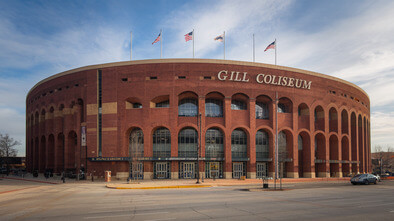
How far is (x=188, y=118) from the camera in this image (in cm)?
4900

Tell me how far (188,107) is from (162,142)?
22.4 feet

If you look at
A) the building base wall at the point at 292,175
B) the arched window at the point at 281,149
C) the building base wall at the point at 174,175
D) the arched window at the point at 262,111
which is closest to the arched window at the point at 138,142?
the building base wall at the point at 174,175

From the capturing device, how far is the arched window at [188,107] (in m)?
51.0

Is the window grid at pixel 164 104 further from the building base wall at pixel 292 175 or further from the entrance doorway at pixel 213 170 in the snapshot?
the building base wall at pixel 292 175

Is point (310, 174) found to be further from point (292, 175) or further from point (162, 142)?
point (162, 142)

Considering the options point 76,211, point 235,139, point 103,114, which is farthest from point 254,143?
point 76,211

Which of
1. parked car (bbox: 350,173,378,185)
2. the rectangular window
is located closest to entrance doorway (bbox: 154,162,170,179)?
the rectangular window

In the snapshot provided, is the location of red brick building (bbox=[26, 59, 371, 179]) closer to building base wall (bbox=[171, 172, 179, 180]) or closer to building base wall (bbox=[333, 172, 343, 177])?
building base wall (bbox=[171, 172, 179, 180])

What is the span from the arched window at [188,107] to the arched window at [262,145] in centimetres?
1160

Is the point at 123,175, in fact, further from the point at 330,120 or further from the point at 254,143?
the point at 330,120

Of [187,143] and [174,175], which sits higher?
[187,143]

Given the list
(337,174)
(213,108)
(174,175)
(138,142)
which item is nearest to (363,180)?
(213,108)

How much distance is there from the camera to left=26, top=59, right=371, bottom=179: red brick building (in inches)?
1922

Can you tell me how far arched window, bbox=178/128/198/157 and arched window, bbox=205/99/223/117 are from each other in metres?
3.92
